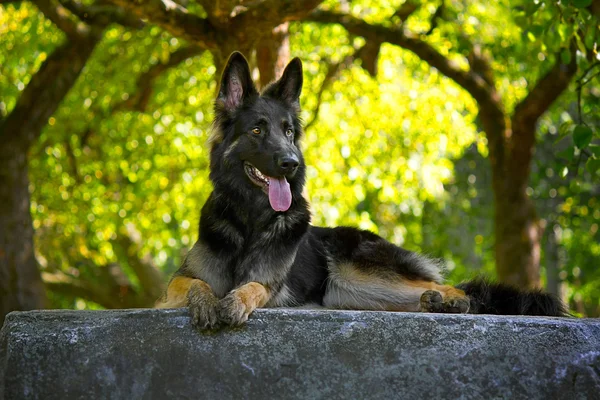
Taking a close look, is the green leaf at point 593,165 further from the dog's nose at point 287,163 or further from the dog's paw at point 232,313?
the dog's paw at point 232,313

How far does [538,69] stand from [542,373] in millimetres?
10826

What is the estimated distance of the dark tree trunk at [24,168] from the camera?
35.2ft

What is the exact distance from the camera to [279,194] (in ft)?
17.4

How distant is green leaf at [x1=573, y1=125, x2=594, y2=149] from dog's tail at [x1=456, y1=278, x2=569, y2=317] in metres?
1.19

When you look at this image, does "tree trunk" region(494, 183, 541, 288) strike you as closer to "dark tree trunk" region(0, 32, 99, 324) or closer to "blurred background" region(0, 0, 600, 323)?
"blurred background" region(0, 0, 600, 323)

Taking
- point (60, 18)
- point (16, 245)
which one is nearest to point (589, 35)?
point (60, 18)

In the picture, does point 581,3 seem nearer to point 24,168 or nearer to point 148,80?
point 24,168

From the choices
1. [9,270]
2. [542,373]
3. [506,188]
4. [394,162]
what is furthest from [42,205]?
[542,373]

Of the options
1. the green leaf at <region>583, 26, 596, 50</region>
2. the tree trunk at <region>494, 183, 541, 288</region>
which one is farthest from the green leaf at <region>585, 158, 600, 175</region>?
the tree trunk at <region>494, 183, 541, 288</region>

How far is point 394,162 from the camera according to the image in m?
14.2

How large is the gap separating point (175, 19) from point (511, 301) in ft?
12.9

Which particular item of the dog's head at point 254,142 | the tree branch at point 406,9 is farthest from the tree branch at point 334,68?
the dog's head at point 254,142

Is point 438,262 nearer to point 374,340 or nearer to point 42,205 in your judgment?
point 374,340

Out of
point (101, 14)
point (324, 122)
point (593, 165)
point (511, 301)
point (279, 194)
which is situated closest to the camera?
A: point (279, 194)
